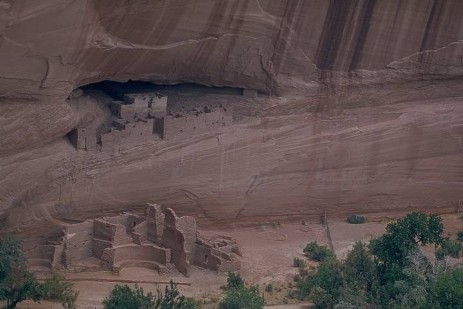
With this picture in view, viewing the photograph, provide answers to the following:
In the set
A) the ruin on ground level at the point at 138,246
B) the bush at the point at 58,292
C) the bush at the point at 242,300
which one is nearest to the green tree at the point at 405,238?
the bush at the point at 242,300

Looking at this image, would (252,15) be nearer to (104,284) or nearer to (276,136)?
(276,136)

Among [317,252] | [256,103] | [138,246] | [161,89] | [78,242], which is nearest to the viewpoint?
[78,242]

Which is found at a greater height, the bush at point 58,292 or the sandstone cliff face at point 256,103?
the sandstone cliff face at point 256,103

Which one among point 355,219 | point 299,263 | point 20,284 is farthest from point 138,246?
point 355,219

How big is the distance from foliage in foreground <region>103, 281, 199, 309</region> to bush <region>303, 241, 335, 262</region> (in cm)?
270

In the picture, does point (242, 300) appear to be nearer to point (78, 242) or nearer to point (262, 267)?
point (262, 267)

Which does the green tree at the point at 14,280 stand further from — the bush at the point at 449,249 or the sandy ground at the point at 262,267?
the bush at the point at 449,249

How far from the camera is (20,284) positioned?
13562mm

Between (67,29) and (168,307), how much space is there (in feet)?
10.5

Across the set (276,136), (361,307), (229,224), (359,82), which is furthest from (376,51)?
A: (361,307)

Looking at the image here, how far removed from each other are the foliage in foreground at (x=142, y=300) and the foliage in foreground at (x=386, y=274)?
160 cm

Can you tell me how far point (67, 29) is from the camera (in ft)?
44.8

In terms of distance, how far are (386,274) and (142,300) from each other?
304cm

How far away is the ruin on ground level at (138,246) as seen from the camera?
14.9 metres
